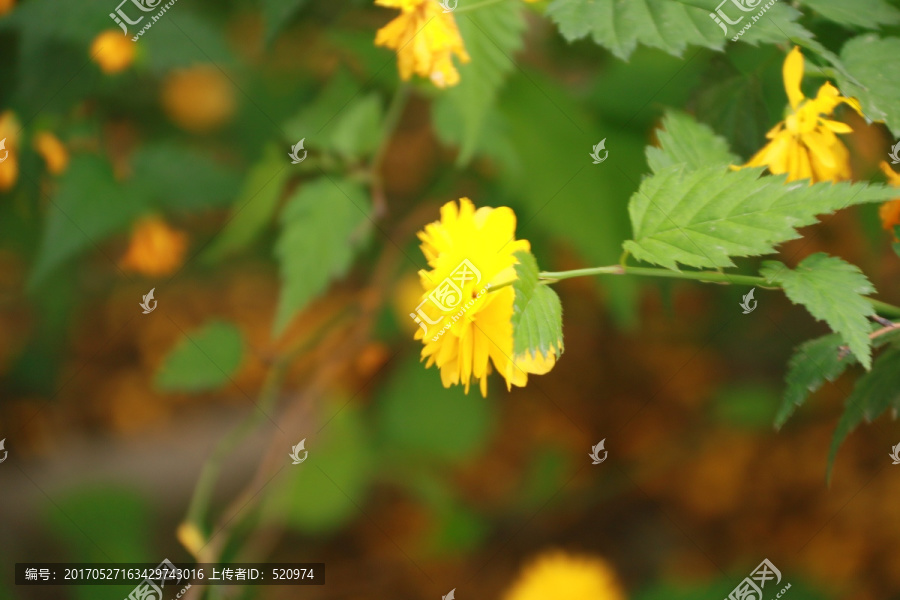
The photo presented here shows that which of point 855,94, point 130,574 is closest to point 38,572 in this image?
point 130,574

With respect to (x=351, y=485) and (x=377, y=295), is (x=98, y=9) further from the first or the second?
(x=351, y=485)

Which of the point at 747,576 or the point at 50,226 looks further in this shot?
the point at 747,576

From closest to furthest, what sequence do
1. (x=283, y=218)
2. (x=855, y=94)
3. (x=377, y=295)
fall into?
(x=855, y=94)
(x=283, y=218)
(x=377, y=295)

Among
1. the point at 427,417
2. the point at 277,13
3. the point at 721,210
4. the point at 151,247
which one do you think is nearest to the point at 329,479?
the point at 427,417

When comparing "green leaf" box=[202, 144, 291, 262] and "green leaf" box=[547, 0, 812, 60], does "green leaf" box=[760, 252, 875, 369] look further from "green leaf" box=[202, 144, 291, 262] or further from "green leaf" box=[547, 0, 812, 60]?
"green leaf" box=[202, 144, 291, 262]

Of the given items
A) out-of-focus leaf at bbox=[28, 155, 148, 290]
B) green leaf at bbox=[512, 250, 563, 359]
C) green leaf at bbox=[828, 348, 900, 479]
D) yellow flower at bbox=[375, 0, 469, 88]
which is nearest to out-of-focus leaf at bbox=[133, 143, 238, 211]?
out-of-focus leaf at bbox=[28, 155, 148, 290]

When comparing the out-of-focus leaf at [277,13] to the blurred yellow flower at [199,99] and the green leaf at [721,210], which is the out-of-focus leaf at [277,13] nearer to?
the green leaf at [721,210]
